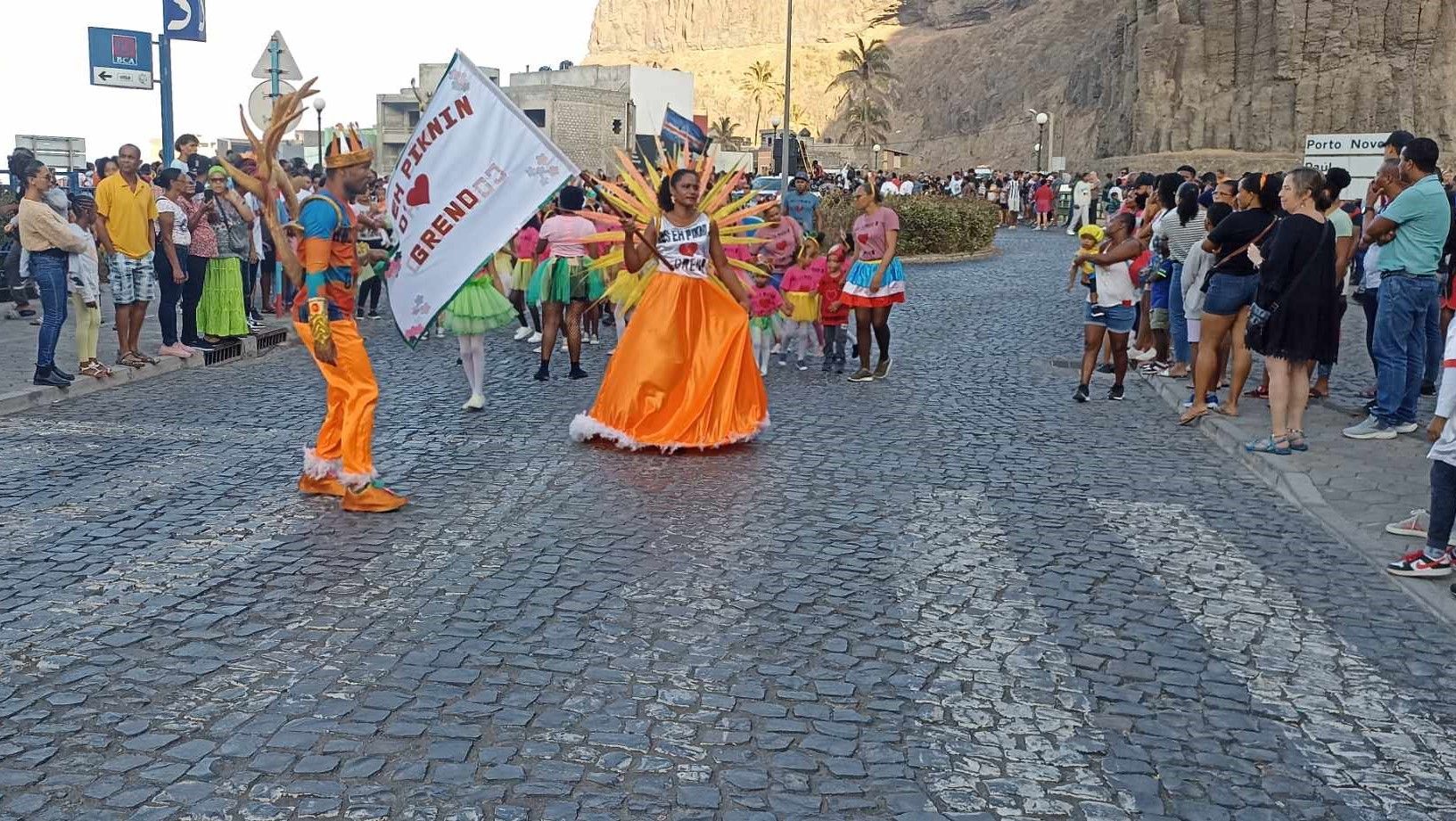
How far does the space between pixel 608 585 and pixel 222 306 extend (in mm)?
9288

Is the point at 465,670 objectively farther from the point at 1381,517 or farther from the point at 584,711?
the point at 1381,517

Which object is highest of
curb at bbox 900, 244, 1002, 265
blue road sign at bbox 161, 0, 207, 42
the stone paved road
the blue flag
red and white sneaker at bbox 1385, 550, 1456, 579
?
blue road sign at bbox 161, 0, 207, 42

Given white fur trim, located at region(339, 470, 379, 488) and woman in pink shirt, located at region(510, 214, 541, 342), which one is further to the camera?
woman in pink shirt, located at region(510, 214, 541, 342)

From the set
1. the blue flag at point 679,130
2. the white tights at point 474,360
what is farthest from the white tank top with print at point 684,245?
the blue flag at point 679,130

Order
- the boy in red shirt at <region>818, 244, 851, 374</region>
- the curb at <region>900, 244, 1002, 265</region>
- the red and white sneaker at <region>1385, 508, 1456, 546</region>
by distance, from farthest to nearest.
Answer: the curb at <region>900, 244, 1002, 265</region> < the boy in red shirt at <region>818, 244, 851, 374</region> < the red and white sneaker at <region>1385, 508, 1456, 546</region>

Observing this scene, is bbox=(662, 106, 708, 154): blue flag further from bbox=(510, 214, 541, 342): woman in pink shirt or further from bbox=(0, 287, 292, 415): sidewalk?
bbox=(0, 287, 292, 415): sidewalk

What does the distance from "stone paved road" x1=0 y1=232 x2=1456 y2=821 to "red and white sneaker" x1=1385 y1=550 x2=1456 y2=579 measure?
112mm

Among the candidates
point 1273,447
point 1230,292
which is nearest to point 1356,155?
point 1230,292

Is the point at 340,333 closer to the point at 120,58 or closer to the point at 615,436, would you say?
the point at 615,436

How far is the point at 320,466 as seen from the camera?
768 centimetres

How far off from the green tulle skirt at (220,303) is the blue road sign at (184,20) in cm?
429

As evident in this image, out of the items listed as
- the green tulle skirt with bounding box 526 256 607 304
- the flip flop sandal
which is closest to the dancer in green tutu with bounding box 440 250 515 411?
the green tulle skirt with bounding box 526 256 607 304

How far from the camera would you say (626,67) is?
90438mm

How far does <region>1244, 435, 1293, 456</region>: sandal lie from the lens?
9.33m
